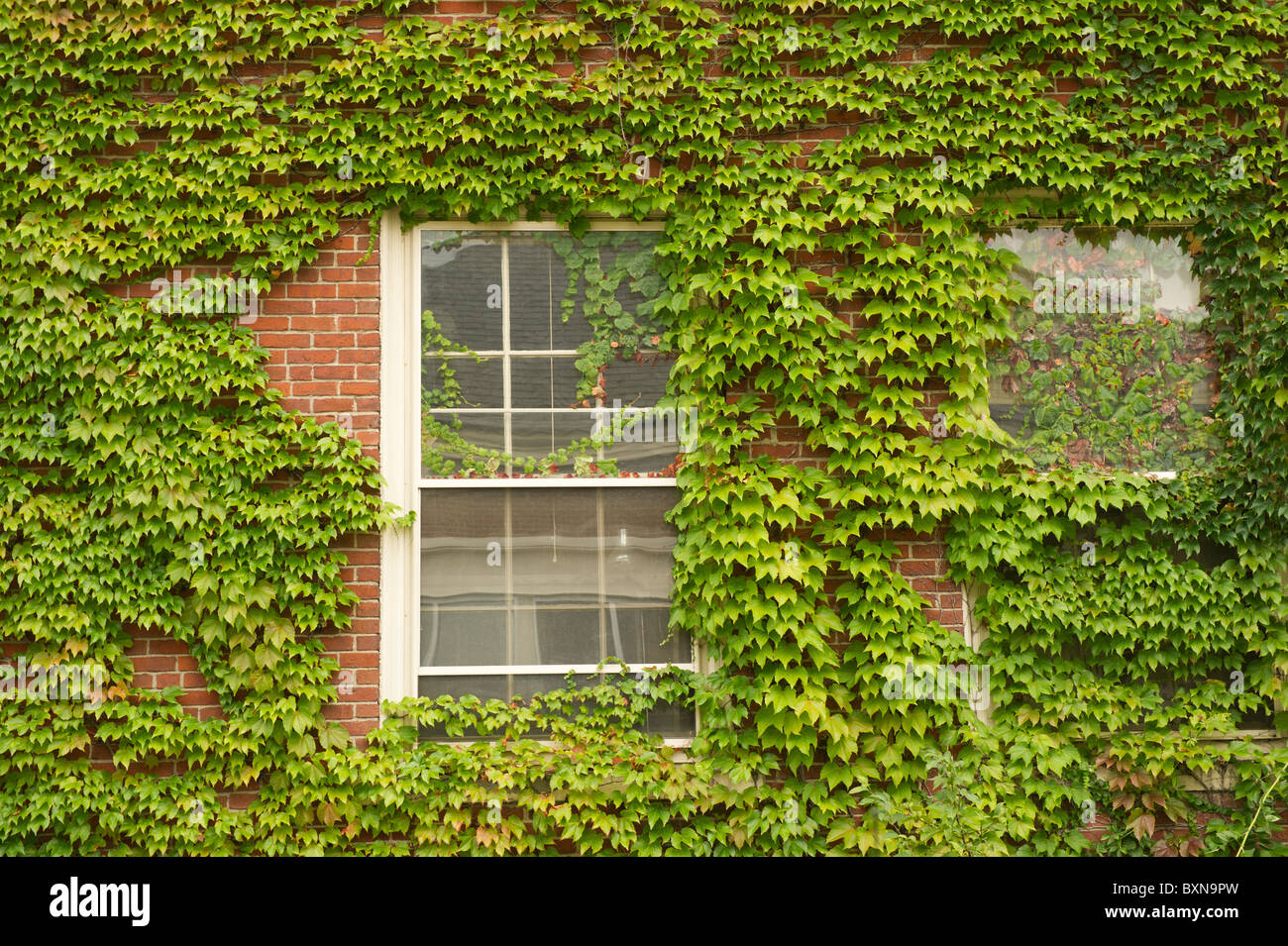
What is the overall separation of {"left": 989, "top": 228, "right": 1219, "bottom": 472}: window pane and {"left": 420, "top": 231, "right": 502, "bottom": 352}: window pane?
2602 millimetres

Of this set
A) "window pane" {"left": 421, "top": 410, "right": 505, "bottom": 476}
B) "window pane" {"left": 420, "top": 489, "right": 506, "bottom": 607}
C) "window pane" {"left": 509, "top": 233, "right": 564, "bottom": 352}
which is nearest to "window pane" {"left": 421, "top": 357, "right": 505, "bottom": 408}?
"window pane" {"left": 421, "top": 410, "right": 505, "bottom": 476}

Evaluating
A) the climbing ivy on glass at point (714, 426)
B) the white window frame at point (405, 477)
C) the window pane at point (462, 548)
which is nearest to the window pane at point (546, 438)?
the white window frame at point (405, 477)

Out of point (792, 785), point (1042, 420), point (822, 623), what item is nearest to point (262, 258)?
point (822, 623)

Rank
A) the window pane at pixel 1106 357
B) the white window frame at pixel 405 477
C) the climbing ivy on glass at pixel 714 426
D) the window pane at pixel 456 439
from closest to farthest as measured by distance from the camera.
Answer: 1. the climbing ivy on glass at pixel 714 426
2. the white window frame at pixel 405 477
3. the window pane at pixel 456 439
4. the window pane at pixel 1106 357

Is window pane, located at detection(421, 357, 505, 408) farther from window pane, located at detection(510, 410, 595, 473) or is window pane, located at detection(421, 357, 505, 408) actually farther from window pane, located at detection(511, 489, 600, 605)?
window pane, located at detection(511, 489, 600, 605)

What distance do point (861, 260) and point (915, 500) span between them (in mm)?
1244

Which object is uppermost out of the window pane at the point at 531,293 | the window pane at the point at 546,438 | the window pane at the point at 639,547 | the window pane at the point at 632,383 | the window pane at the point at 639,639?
the window pane at the point at 531,293

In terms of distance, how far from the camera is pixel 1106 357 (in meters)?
4.26

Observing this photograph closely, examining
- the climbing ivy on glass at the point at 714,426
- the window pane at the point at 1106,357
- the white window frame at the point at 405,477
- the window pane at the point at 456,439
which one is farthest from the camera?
the window pane at the point at 1106,357

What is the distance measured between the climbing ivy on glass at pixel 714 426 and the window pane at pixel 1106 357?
0.14 m

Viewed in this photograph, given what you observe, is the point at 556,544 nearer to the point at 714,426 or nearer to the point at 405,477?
the point at 405,477

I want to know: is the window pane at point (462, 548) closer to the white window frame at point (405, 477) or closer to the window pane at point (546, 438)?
the white window frame at point (405, 477)

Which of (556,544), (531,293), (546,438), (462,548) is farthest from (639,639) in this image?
(531,293)

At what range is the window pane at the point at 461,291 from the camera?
412 centimetres
